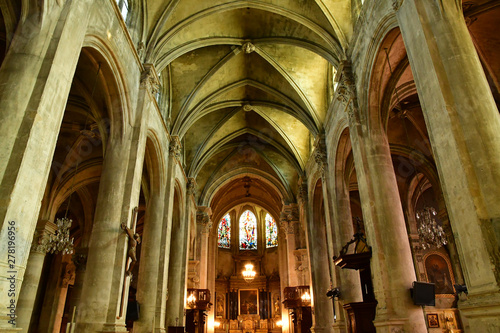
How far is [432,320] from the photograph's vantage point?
55.1 feet

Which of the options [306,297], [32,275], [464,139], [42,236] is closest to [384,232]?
[464,139]

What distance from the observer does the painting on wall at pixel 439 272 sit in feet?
60.8

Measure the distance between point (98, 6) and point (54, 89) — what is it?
3145 millimetres

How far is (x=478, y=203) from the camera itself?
15.2 feet

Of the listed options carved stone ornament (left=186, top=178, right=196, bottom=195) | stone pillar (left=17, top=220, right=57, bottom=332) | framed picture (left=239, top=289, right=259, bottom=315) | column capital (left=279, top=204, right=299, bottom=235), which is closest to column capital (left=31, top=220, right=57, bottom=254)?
stone pillar (left=17, top=220, right=57, bottom=332)

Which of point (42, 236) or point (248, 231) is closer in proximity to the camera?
point (42, 236)

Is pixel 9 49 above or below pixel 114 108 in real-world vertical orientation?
below

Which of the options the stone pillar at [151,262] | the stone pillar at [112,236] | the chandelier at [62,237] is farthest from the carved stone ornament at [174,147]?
the chandelier at [62,237]

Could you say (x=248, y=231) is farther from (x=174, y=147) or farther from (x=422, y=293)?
(x=422, y=293)

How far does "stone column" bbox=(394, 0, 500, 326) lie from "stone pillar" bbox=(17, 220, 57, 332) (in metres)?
13.0

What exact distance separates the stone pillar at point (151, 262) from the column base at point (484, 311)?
891 centimetres

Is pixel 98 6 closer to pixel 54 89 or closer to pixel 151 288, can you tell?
pixel 54 89

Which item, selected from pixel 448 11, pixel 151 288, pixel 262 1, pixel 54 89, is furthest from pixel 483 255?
pixel 262 1

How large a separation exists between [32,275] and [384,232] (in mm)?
12528
